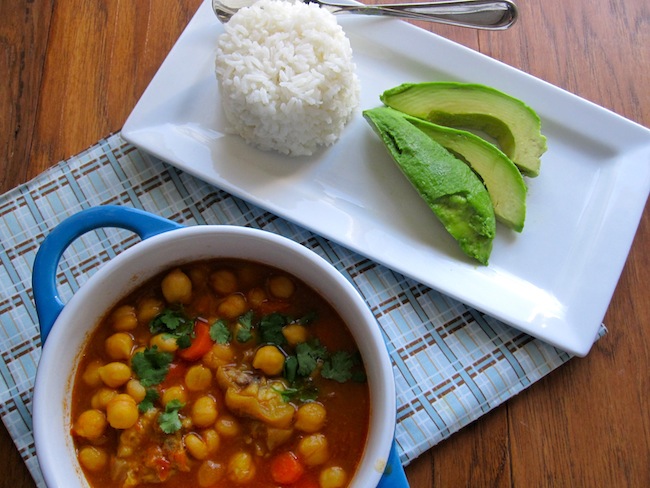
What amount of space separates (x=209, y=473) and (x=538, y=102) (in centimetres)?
114

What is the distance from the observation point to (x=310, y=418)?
1194 mm

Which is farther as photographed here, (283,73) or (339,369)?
(283,73)

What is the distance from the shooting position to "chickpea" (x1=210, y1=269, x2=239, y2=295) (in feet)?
4.19

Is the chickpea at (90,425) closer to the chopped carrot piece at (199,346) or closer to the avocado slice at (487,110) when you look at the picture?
the chopped carrot piece at (199,346)

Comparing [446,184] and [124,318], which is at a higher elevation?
[124,318]

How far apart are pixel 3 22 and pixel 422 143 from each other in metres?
1.13

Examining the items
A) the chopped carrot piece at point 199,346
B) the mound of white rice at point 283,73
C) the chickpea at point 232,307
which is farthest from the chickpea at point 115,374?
the mound of white rice at point 283,73

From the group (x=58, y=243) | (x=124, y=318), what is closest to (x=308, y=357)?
(x=124, y=318)

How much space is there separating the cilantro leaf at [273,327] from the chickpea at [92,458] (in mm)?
361

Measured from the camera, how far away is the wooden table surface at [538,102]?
145 cm

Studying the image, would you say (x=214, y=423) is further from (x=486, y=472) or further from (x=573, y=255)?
(x=573, y=255)

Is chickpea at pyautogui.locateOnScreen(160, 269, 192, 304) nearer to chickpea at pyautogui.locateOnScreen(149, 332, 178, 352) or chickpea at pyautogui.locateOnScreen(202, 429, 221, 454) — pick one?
chickpea at pyautogui.locateOnScreen(149, 332, 178, 352)

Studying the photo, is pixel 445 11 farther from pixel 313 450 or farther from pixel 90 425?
pixel 90 425

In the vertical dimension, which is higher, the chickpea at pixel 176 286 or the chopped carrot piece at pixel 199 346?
the chickpea at pixel 176 286
